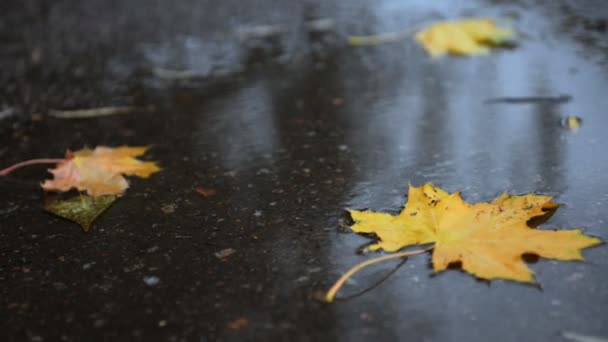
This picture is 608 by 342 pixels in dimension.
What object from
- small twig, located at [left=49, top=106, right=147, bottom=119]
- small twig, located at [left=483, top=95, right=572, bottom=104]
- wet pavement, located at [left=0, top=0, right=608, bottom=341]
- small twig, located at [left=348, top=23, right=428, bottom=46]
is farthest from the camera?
small twig, located at [left=348, top=23, right=428, bottom=46]

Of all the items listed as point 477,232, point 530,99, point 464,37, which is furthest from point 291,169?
point 464,37

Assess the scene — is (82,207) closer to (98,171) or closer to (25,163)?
(98,171)

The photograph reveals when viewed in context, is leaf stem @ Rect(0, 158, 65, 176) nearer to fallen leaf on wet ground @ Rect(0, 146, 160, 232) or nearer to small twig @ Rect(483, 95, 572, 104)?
fallen leaf on wet ground @ Rect(0, 146, 160, 232)

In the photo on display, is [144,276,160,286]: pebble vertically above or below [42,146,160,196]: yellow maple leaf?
below

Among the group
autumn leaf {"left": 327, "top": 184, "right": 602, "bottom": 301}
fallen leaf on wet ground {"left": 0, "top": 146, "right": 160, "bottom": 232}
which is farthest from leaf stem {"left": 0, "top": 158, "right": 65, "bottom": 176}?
autumn leaf {"left": 327, "top": 184, "right": 602, "bottom": 301}

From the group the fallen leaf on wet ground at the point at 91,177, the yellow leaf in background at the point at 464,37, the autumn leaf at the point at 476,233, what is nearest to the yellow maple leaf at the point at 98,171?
the fallen leaf on wet ground at the point at 91,177

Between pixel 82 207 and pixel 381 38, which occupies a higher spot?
pixel 381 38
